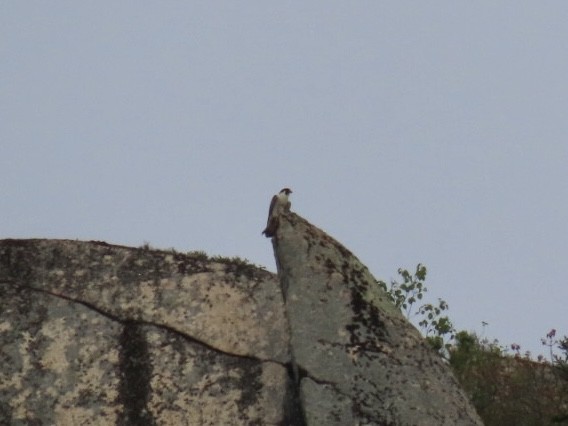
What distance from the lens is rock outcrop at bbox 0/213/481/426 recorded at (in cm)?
877

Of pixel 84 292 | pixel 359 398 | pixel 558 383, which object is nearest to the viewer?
pixel 359 398

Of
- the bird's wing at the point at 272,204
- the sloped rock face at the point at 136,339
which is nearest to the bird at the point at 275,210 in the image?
the bird's wing at the point at 272,204

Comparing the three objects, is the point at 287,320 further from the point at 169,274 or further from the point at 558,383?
the point at 558,383

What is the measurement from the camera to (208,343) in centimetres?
920

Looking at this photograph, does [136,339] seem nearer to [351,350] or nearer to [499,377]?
[351,350]

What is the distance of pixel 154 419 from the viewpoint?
28.8 ft

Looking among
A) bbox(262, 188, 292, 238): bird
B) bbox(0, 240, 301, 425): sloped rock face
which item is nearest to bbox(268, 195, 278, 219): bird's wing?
bbox(262, 188, 292, 238): bird

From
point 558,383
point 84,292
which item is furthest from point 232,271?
point 558,383

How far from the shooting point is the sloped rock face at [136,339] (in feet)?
29.0

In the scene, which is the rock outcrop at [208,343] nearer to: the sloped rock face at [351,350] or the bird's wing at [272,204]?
the sloped rock face at [351,350]

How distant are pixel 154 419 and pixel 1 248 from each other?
1.62 meters

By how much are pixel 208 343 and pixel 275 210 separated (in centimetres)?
101

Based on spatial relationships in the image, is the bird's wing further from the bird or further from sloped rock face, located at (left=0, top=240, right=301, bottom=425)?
sloped rock face, located at (left=0, top=240, right=301, bottom=425)

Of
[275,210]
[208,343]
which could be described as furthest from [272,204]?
[208,343]
